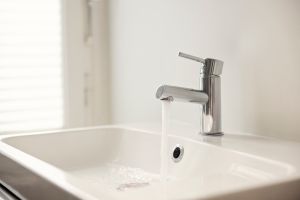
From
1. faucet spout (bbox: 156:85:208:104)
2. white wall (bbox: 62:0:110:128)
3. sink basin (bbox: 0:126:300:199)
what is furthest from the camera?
white wall (bbox: 62:0:110:128)

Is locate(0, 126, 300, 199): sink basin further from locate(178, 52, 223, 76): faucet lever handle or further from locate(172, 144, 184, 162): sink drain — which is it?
locate(178, 52, 223, 76): faucet lever handle

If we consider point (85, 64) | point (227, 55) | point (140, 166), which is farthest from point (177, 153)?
point (85, 64)

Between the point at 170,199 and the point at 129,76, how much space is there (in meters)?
1.08

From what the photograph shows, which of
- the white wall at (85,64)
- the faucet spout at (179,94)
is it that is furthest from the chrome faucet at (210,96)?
the white wall at (85,64)

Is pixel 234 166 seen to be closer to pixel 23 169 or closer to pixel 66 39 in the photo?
pixel 23 169

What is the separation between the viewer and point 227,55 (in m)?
1.18


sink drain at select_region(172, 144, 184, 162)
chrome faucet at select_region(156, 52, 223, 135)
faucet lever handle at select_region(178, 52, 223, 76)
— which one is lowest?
sink drain at select_region(172, 144, 184, 162)

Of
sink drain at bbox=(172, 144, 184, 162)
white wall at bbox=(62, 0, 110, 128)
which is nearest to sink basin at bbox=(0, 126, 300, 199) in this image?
sink drain at bbox=(172, 144, 184, 162)

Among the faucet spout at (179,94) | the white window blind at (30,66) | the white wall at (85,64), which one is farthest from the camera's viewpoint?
the white wall at (85,64)

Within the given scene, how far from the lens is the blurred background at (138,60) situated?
1053 mm

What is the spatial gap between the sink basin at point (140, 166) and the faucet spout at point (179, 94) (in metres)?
0.09

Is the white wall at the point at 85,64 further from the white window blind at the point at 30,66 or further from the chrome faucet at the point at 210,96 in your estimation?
the chrome faucet at the point at 210,96

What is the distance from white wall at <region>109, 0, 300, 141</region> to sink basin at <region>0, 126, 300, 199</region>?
88 mm

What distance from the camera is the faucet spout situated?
0.98 meters
